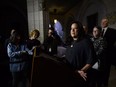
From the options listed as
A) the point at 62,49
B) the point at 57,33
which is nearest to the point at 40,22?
the point at 57,33

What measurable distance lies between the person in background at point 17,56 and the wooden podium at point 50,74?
1.91 meters

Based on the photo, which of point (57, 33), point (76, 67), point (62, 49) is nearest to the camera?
point (76, 67)

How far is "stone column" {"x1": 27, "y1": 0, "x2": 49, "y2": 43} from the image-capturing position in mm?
6957

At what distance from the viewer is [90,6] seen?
11641 mm

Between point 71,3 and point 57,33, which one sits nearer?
point 57,33

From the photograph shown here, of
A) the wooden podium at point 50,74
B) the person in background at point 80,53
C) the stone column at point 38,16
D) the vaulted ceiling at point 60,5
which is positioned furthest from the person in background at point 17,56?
the vaulted ceiling at point 60,5

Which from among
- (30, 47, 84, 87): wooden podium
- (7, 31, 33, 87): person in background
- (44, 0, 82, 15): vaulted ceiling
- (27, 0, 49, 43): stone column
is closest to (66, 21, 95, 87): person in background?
(30, 47, 84, 87): wooden podium

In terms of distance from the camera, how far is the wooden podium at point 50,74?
227 centimetres

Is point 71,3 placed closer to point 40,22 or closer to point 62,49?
point 40,22

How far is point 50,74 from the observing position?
2.31 m

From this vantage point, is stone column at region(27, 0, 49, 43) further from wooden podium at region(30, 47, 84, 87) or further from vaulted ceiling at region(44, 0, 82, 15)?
wooden podium at region(30, 47, 84, 87)

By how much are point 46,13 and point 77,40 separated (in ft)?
14.4

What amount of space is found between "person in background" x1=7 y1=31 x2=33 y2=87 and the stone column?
2.68 meters

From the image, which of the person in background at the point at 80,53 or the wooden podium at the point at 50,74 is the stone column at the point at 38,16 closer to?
the person in background at the point at 80,53
